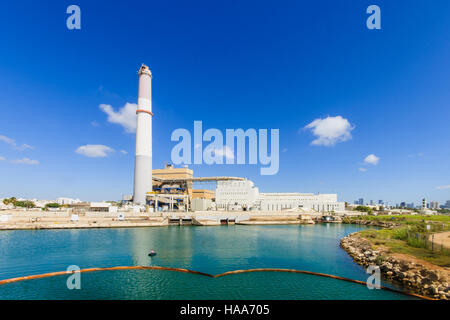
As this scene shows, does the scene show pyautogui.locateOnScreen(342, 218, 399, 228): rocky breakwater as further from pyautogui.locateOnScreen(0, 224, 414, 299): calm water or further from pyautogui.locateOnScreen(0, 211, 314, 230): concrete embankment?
Result: pyautogui.locateOnScreen(0, 224, 414, 299): calm water

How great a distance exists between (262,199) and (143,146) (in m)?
58.0

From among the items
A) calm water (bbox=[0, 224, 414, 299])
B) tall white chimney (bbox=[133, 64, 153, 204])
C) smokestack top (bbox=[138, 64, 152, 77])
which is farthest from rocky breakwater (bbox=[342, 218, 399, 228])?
smokestack top (bbox=[138, 64, 152, 77])

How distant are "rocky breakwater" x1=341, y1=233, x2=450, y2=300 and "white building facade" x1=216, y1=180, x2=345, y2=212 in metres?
68.1

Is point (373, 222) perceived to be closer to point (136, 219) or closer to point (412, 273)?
point (412, 273)

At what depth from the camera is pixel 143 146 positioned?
6688 cm

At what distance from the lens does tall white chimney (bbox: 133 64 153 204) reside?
66750mm

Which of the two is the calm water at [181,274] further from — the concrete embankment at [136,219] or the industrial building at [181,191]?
the industrial building at [181,191]

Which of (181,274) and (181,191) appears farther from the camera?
(181,191)

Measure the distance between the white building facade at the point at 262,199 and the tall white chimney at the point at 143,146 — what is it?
36.5m

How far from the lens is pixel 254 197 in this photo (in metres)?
96.9

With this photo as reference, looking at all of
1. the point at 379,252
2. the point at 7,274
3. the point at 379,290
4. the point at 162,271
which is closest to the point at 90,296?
the point at 162,271

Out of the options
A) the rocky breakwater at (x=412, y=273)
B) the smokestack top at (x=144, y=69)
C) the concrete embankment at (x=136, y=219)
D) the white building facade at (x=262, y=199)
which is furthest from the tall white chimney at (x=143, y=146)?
the rocky breakwater at (x=412, y=273)

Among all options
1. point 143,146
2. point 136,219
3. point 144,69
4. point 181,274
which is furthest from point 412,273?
point 144,69
